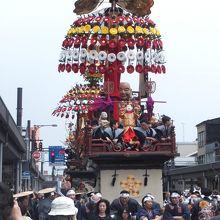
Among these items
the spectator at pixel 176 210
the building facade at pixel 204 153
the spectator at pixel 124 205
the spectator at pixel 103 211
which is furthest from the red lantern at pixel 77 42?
the building facade at pixel 204 153

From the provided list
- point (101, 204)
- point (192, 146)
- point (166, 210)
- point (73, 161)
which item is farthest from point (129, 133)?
point (192, 146)

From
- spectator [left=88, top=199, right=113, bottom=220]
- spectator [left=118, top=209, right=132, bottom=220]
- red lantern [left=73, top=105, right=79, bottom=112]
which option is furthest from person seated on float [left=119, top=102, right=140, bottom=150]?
red lantern [left=73, top=105, right=79, bottom=112]

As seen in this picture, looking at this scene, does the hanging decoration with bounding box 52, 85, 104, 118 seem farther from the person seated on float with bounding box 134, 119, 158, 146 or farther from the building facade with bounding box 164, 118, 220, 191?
the building facade with bounding box 164, 118, 220, 191

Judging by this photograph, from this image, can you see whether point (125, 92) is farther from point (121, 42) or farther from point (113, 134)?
point (113, 134)

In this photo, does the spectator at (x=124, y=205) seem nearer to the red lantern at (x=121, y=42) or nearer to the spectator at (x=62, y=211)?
the red lantern at (x=121, y=42)

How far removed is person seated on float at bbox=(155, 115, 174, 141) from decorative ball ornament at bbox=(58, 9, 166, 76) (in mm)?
2069

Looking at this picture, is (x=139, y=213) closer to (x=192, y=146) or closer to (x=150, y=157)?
(x=150, y=157)

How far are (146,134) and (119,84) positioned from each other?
359 centimetres

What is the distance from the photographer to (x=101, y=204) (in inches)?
472

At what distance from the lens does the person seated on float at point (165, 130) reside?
64.1 ft

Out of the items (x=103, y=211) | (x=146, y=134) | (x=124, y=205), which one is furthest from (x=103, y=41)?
(x=103, y=211)

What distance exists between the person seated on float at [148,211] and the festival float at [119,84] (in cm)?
476

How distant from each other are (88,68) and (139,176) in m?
4.17

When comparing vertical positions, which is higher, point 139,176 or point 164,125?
point 164,125
